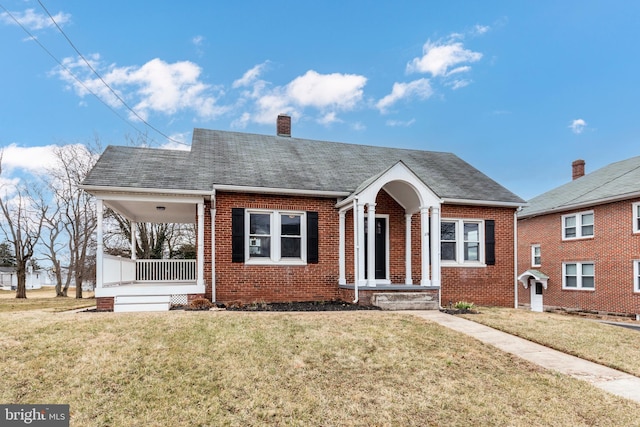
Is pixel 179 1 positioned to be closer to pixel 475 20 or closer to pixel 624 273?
pixel 475 20

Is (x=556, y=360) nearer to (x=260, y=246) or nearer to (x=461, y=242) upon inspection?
(x=461, y=242)

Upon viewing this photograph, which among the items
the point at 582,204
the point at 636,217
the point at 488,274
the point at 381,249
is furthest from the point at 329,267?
the point at 582,204

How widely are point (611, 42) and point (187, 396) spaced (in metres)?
21.1

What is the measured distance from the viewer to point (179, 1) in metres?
13.3

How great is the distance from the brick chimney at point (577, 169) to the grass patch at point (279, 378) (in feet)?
81.2

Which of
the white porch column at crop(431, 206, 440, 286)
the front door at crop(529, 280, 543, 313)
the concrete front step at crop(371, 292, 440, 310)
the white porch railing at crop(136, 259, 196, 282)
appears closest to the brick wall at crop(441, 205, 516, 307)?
the white porch column at crop(431, 206, 440, 286)

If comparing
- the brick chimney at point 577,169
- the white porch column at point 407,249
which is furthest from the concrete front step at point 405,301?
the brick chimney at point 577,169

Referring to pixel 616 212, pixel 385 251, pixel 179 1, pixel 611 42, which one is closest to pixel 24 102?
pixel 179 1

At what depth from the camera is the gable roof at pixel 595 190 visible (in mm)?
19188

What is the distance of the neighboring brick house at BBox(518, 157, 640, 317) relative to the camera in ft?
61.9

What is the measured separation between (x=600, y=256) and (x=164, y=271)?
1930 centimetres

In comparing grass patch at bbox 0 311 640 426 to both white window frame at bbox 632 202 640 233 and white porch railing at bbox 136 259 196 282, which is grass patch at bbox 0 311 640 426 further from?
white window frame at bbox 632 202 640 233

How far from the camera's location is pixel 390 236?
13586mm

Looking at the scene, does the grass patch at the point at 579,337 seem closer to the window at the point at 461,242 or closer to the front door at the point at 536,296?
the window at the point at 461,242
